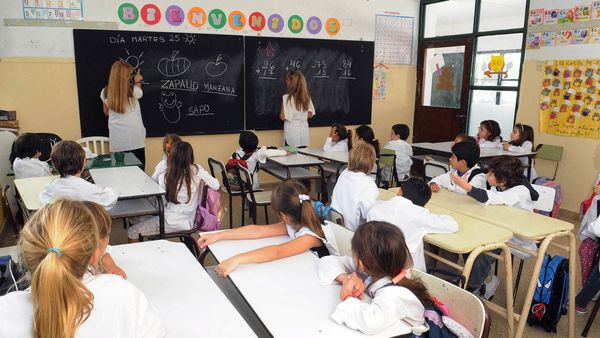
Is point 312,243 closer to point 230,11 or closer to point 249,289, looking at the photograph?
point 249,289

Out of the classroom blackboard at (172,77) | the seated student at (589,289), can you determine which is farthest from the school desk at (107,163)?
the seated student at (589,289)

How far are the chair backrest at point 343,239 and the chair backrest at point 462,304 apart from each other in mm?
422

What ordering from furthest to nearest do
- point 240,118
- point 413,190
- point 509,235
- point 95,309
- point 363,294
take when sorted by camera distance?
point 240,118
point 413,190
point 509,235
point 363,294
point 95,309

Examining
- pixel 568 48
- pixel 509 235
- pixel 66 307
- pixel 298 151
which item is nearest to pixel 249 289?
pixel 66 307

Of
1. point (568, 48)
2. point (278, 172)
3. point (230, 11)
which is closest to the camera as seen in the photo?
point (278, 172)

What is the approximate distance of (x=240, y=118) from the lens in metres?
5.86

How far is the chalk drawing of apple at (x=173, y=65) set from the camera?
530 cm

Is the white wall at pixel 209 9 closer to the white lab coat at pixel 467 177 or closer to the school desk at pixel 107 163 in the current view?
the school desk at pixel 107 163

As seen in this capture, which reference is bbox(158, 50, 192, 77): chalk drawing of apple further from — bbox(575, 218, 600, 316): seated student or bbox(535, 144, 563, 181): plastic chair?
bbox(575, 218, 600, 316): seated student

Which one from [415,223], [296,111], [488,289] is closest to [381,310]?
[415,223]

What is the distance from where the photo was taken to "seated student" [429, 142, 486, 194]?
315cm

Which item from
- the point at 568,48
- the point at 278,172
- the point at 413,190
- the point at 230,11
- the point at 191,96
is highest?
the point at 230,11

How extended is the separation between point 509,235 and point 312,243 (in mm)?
994

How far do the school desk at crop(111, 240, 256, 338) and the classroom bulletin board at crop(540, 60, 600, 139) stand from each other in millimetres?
4541
